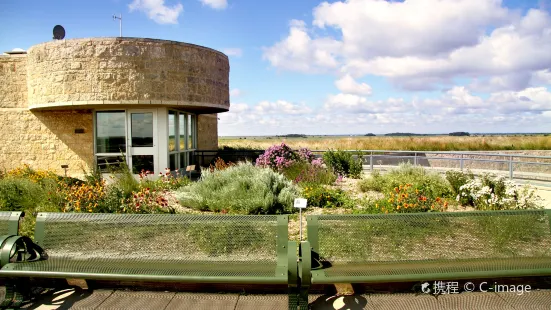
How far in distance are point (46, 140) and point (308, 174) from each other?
8860 millimetres

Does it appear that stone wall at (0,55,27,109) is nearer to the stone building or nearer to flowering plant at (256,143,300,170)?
the stone building

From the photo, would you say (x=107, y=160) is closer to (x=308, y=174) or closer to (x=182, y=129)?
(x=182, y=129)

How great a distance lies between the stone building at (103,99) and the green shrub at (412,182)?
241 inches

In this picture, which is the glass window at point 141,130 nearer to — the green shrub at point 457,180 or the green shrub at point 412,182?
the green shrub at point 412,182

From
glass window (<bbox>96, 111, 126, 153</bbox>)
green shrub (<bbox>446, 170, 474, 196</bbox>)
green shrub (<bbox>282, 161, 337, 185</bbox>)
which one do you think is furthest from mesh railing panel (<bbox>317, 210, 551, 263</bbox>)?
glass window (<bbox>96, 111, 126, 153</bbox>)

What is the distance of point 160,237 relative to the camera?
4387 millimetres

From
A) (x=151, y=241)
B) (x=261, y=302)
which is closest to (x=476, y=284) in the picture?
(x=261, y=302)

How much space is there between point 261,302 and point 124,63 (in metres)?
9.72

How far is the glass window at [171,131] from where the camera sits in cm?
1327

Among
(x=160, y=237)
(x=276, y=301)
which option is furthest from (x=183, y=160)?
(x=276, y=301)

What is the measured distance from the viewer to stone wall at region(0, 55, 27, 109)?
13289mm

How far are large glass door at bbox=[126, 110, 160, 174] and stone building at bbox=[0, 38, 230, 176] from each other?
0.10 ft

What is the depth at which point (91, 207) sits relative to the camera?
636 centimetres

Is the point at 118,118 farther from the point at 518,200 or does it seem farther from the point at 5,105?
the point at 518,200
